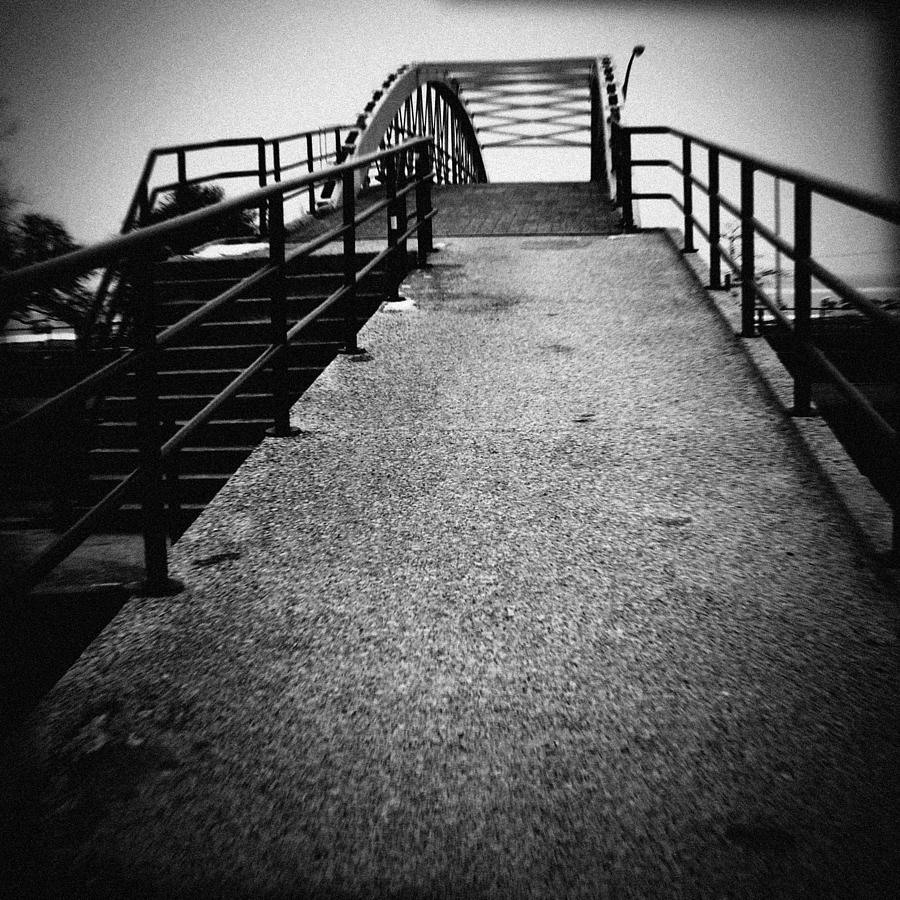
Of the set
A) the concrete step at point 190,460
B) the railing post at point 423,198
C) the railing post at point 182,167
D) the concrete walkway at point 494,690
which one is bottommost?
the concrete step at point 190,460

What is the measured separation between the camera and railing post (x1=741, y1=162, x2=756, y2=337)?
509 centimetres

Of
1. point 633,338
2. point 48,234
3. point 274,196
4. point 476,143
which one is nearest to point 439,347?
point 633,338

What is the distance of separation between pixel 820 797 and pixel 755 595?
90 cm

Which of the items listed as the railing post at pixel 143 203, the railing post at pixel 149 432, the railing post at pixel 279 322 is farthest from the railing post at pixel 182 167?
the railing post at pixel 149 432

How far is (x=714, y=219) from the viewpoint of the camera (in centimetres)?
697

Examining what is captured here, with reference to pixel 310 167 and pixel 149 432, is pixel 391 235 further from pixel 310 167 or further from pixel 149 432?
pixel 310 167

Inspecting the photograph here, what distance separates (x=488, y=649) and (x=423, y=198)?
6.99 meters

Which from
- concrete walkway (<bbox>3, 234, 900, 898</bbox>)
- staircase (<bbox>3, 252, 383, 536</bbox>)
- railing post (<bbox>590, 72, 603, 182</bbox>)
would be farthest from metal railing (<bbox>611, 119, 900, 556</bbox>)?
railing post (<bbox>590, 72, 603, 182</bbox>)

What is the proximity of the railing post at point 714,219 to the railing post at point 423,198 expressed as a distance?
2.68m

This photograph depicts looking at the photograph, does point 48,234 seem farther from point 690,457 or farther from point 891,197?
point 891,197

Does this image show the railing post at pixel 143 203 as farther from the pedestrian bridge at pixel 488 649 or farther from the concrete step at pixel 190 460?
the pedestrian bridge at pixel 488 649

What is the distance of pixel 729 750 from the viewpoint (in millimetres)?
2047

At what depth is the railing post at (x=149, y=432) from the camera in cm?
279

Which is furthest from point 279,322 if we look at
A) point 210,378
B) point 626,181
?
point 626,181
